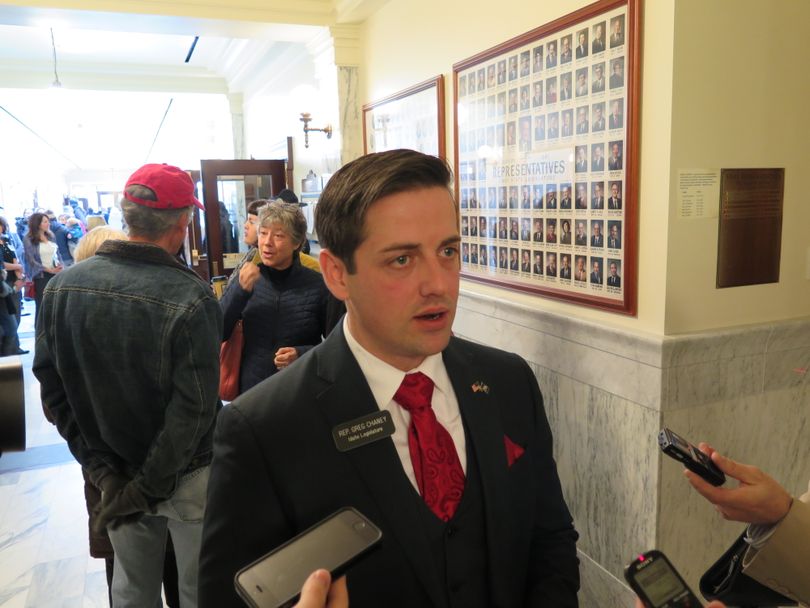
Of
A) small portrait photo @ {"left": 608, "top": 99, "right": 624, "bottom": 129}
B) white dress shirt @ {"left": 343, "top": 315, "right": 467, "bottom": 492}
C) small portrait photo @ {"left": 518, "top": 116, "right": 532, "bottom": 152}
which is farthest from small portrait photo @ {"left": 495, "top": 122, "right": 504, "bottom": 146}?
white dress shirt @ {"left": 343, "top": 315, "right": 467, "bottom": 492}

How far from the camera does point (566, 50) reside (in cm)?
222

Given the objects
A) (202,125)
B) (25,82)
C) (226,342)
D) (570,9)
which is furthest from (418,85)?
(202,125)

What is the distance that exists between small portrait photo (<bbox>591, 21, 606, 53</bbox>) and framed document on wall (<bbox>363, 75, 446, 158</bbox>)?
3.89 feet

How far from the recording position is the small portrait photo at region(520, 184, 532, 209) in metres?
2.53

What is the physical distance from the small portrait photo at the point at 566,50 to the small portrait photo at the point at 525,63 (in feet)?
0.66

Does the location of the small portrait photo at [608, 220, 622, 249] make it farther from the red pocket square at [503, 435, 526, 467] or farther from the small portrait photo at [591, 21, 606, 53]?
the red pocket square at [503, 435, 526, 467]

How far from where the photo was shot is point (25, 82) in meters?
7.29

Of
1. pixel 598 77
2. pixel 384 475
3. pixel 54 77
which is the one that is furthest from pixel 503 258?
pixel 54 77

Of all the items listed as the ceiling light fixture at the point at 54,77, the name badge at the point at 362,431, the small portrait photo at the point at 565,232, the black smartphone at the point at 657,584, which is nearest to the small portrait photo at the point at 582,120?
the small portrait photo at the point at 565,232

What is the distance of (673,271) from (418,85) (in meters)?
1.99

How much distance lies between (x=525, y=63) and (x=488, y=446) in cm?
184

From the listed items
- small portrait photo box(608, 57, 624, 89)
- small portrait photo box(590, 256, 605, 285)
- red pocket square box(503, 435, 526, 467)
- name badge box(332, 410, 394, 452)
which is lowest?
red pocket square box(503, 435, 526, 467)

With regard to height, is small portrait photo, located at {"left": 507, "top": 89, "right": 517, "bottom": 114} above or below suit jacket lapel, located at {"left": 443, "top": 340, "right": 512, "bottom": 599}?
above

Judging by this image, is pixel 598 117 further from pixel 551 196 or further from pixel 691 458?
pixel 691 458
